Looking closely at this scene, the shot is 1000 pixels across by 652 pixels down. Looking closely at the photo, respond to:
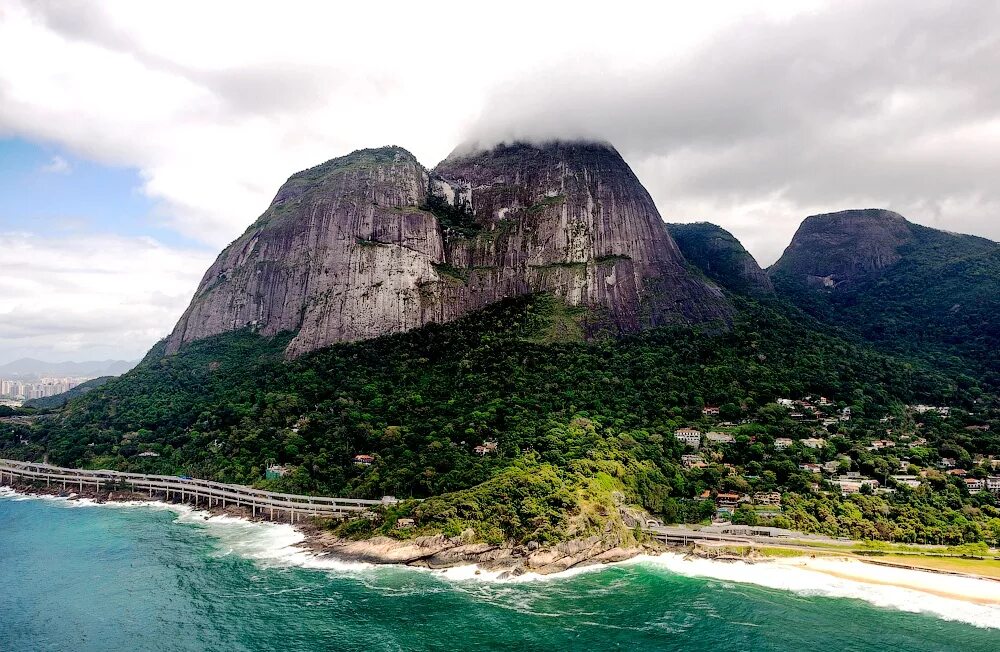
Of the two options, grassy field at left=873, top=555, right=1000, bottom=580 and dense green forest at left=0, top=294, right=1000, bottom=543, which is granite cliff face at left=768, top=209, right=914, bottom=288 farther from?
grassy field at left=873, top=555, right=1000, bottom=580

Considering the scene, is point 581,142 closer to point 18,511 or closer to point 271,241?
point 271,241

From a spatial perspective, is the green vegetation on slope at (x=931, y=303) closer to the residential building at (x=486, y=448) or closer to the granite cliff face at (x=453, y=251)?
the granite cliff face at (x=453, y=251)

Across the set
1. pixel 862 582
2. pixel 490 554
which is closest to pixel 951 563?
pixel 862 582

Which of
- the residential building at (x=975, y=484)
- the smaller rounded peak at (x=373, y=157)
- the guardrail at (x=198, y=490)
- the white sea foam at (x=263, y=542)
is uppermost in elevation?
the smaller rounded peak at (x=373, y=157)

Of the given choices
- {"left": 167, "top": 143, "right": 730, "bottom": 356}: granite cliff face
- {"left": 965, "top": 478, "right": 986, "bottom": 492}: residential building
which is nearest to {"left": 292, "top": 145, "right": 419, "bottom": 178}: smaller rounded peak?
{"left": 167, "top": 143, "right": 730, "bottom": 356}: granite cliff face

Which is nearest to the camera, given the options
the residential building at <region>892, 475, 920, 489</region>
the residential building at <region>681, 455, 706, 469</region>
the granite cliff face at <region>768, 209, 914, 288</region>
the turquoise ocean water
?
the turquoise ocean water

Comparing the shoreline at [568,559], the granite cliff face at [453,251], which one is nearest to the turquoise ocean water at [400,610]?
the shoreline at [568,559]

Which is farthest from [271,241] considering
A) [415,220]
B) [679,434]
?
[679,434]
